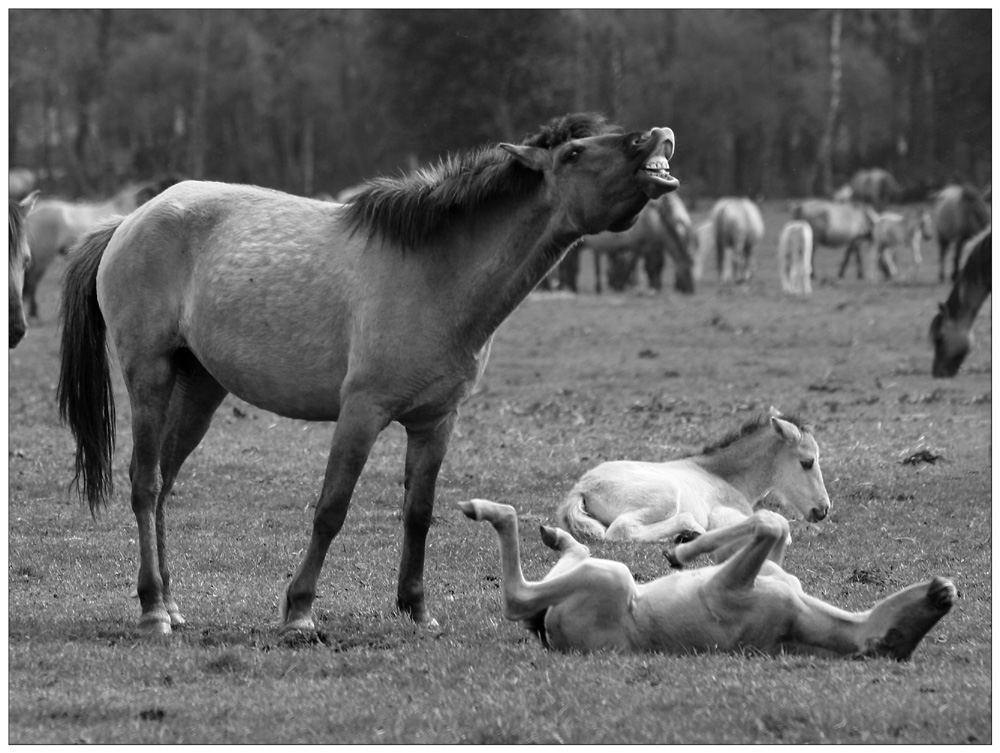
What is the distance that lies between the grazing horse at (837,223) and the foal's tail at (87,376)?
30.0m

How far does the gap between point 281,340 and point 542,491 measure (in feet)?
14.0

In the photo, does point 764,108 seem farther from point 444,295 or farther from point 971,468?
point 444,295

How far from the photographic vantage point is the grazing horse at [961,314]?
17812 millimetres

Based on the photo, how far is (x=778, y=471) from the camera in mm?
9367

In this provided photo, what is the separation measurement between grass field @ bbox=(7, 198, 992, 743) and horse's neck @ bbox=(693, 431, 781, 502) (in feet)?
1.70

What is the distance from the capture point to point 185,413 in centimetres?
734

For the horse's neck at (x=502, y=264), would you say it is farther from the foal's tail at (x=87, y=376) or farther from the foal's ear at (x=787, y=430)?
the foal's ear at (x=787, y=430)

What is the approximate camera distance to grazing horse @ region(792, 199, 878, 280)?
35.5 meters

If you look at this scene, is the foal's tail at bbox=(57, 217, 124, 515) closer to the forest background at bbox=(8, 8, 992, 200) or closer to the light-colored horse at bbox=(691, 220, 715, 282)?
the light-colored horse at bbox=(691, 220, 715, 282)

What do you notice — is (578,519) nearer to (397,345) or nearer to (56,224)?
(397,345)

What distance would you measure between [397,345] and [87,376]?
6.64ft

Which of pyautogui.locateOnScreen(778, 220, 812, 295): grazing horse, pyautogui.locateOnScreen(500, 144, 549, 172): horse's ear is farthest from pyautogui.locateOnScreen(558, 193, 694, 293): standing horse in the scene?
pyautogui.locateOnScreen(500, 144, 549, 172): horse's ear

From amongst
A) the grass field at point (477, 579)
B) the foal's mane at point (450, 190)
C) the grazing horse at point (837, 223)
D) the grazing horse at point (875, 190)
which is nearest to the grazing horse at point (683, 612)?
the grass field at point (477, 579)

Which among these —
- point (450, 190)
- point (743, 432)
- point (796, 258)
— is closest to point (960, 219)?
point (796, 258)
